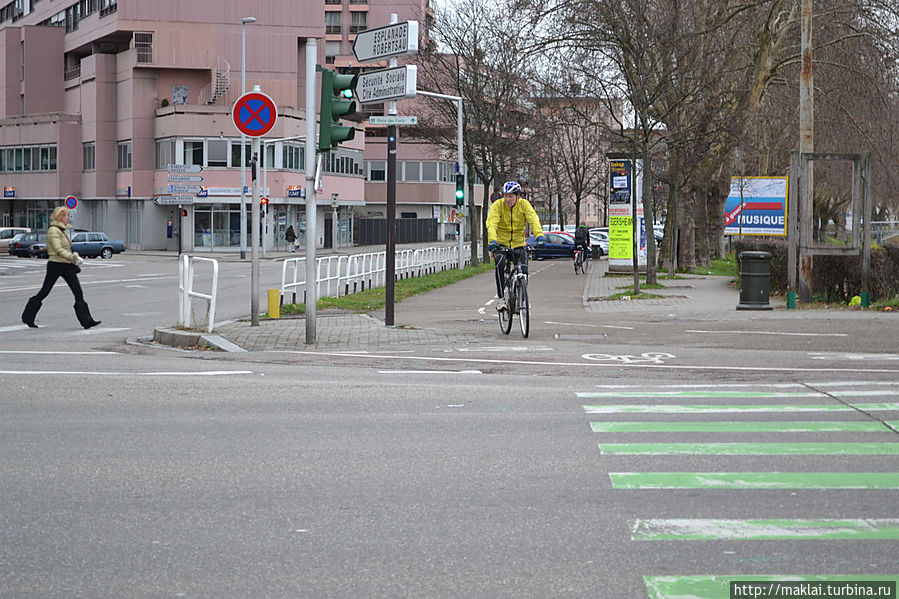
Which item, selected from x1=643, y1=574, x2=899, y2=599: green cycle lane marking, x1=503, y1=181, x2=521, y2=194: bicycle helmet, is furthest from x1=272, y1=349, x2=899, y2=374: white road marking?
x1=643, y1=574, x2=899, y2=599: green cycle lane marking

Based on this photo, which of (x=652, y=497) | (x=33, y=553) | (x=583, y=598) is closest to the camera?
(x=583, y=598)

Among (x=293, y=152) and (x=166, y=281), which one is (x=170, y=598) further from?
(x=293, y=152)

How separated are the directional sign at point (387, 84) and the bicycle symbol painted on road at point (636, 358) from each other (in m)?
4.41

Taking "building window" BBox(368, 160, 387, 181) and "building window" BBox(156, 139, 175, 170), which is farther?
"building window" BBox(368, 160, 387, 181)

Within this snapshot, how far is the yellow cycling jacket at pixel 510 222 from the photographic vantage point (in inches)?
610

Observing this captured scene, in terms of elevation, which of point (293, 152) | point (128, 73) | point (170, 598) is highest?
point (128, 73)

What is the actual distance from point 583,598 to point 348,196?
259 ft

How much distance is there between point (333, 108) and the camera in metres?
14.8

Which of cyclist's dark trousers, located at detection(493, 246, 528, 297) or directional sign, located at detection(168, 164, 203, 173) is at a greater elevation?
directional sign, located at detection(168, 164, 203, 173)

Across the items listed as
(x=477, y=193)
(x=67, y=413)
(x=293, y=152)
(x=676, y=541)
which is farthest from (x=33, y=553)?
(x=477, y=193)

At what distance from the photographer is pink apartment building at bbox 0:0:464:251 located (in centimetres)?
7006

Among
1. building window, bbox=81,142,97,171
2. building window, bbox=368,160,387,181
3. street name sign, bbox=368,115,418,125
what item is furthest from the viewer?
building window, bbox=368,160,387,181

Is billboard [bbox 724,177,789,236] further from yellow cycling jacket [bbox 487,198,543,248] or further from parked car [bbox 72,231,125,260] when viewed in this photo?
parked car [bbox 72,231,125,260]

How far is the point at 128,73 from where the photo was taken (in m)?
71.9
